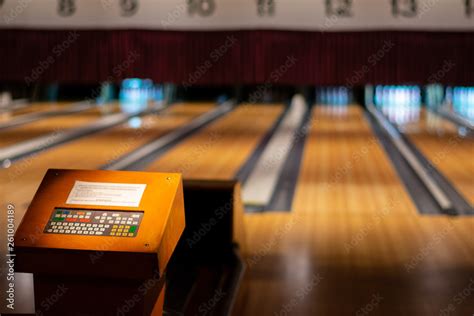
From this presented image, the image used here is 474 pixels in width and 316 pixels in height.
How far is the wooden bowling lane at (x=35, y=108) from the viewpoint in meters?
9.64

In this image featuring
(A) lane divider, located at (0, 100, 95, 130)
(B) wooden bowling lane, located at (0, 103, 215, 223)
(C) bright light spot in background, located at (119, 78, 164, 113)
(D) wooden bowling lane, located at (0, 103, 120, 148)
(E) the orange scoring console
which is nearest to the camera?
(E) the orange scoring console

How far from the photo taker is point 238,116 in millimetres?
10352

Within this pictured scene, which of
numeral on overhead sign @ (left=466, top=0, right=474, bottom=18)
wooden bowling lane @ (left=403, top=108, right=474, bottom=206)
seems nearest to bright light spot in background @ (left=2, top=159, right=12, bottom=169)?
wooden bowling lane @ (left=403, top=108, right=474, bottom=206)

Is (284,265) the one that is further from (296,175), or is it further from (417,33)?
(296,175)

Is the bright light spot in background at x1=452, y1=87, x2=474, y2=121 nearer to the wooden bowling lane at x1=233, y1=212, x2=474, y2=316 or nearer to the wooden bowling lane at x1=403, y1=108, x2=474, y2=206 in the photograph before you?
the wooden bowling lane at x1=403, y1=108, x2=474, y2=206

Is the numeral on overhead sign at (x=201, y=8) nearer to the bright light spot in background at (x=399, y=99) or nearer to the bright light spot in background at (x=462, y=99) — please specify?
the bright light spot in background at (x=462, y=99)

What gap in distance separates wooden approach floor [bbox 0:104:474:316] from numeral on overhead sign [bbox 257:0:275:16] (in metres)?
1.15

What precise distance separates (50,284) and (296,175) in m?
3.86

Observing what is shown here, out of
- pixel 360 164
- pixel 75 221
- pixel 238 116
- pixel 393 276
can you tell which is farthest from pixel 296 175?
pixel 238 116

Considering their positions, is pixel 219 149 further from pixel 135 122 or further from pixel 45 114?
pixel 45 114

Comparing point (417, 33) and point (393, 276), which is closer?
point (393, 276)

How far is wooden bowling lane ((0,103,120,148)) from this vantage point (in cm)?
750

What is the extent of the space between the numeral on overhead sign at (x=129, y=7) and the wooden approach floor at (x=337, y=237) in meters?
1.27

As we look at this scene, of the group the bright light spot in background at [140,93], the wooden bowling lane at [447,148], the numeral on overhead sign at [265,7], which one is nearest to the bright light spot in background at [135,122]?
the bright light spot in background at [140,93]
